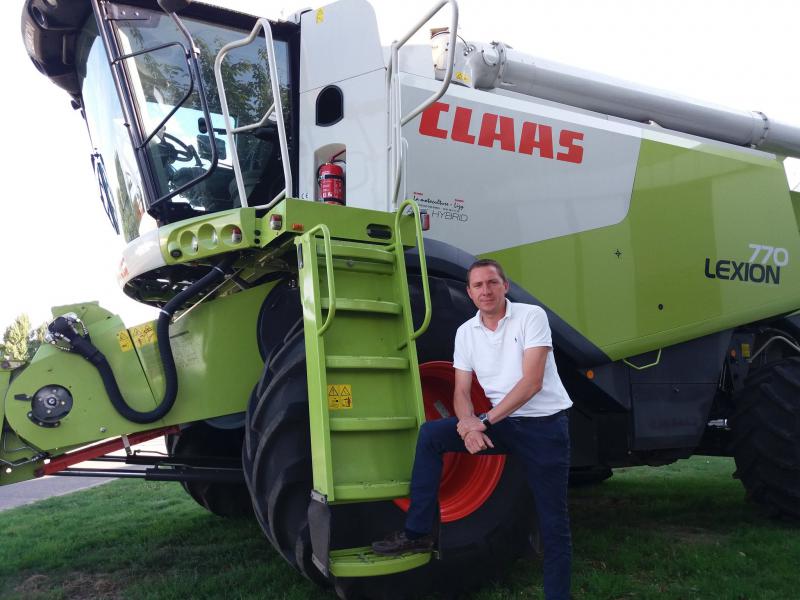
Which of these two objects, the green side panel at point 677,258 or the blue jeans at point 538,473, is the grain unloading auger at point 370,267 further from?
the blue jeans at point 538,473

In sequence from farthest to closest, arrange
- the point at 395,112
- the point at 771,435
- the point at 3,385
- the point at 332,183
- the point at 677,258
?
the point at 771,435, the point at 677,258, the point at 332,183, the point at 395,112, the point at 3,385

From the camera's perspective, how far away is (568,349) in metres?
4.12

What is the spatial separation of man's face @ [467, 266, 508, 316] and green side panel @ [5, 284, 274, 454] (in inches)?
46.9

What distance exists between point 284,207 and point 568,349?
6.19 ft

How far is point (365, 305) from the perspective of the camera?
3.15m

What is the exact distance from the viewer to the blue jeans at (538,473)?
9.59ft

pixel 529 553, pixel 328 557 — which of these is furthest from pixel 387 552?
pixel 529 553

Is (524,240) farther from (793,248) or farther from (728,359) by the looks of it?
(793,248)

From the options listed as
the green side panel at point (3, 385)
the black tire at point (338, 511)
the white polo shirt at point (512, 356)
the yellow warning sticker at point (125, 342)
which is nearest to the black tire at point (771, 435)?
the black tire at point (338, 511)

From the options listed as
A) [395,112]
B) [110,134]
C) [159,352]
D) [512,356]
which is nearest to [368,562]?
[512,356]

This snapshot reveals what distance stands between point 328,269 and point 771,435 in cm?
347

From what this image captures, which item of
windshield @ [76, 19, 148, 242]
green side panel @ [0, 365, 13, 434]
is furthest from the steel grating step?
windshield @ [76, 19, 148, 242]

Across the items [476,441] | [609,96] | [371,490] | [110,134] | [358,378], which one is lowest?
[371,490]

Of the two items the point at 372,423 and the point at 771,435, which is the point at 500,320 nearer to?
the point at 372,423
